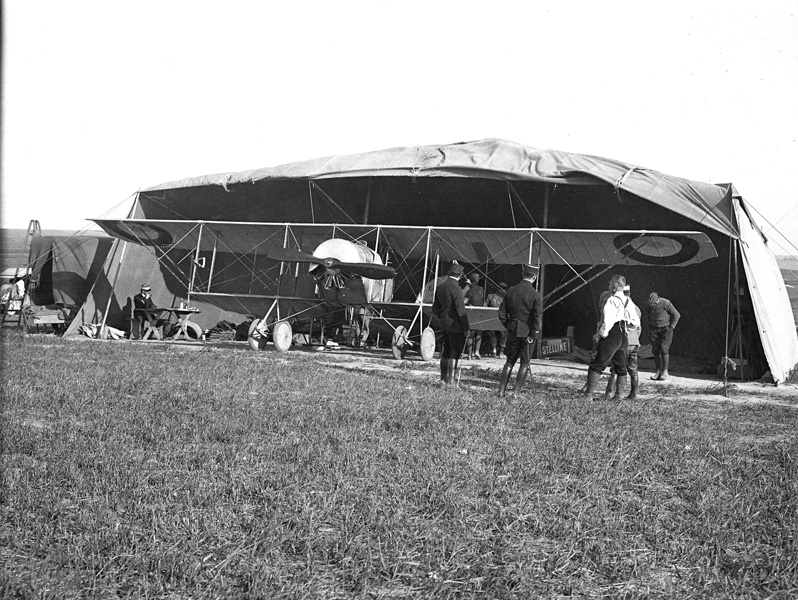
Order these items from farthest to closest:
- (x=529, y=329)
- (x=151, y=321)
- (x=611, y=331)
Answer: (x=151, y=321), (x=529, y=329), (x=611, y=331)

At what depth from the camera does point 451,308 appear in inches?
408

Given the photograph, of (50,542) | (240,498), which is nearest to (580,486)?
(240,498)

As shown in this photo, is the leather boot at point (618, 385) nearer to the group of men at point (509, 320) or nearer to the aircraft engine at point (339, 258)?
the group of men at point (509, 320)

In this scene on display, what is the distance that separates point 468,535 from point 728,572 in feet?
4.01

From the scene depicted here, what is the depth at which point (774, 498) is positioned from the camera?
15.8 ft

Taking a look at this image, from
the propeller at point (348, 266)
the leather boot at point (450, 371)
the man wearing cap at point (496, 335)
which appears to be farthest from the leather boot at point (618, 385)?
the man wearing cap at point (496, 335)

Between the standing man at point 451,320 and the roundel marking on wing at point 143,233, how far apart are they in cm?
1033

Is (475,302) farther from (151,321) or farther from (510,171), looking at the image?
(151,321)

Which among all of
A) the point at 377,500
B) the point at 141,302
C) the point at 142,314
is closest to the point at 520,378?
the point at 377,500

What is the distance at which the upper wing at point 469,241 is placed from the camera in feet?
51.0

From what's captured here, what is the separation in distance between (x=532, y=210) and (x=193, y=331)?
936cm

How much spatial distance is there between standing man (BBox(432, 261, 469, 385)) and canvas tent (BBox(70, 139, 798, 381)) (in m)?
6.51

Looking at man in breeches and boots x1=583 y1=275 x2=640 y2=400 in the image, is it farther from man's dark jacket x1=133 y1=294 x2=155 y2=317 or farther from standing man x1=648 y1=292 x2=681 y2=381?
man's dark jacket x1=133 y1=294 x2=155 y2=317

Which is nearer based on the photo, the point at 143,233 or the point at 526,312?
the point at 526,312
